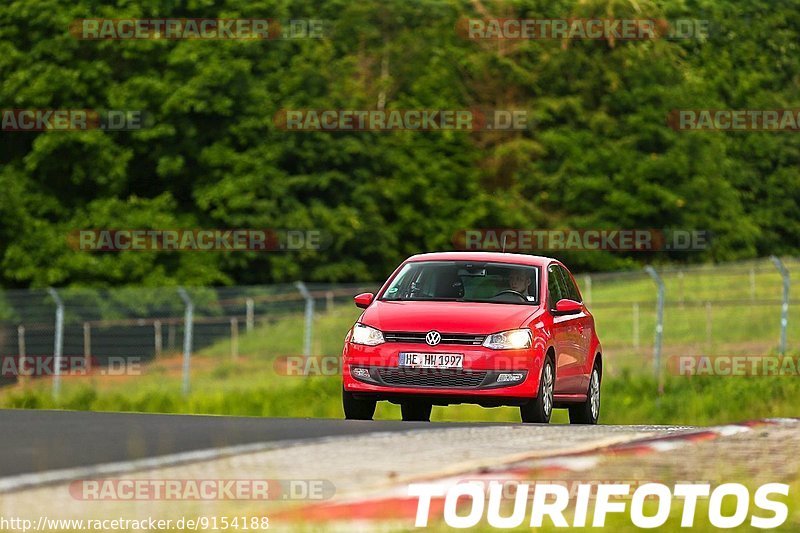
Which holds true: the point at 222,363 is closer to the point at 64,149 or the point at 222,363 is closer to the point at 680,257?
the point at 64,149

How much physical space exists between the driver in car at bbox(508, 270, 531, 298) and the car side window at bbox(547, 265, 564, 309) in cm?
20

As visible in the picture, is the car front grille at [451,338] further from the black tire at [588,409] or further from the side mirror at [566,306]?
the black tire at [588,409]

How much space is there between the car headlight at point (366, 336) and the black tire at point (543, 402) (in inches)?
54.0

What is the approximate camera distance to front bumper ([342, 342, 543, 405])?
1494cm

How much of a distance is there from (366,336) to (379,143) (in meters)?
46.2

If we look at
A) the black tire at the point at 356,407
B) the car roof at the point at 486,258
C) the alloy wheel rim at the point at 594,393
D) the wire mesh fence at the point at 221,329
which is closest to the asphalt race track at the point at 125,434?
the black tire at the point at 356,407

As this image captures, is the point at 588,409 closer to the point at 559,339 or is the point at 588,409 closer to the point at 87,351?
the point at 559,339

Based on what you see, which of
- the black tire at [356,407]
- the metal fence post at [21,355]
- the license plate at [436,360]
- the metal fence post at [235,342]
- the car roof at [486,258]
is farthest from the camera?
the metal fence post at [235,342]

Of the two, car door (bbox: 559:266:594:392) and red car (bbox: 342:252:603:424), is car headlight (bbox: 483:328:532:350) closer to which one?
red car (bbox: 342:252:603:424)

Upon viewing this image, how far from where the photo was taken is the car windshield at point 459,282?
16.1 metres

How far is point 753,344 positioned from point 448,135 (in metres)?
26.1

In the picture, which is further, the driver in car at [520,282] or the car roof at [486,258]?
the car roof at [486,258]

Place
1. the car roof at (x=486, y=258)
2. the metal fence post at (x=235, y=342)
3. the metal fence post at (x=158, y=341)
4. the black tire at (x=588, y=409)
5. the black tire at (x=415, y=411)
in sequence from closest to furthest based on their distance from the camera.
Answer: the car roof at (x=486, y=258) → the black tire at (x=588, y=409) → the black tire at (x=415, y=411) → the metal fence post at (x=158, y=341) → the metal fence post at (x=235, y=342)

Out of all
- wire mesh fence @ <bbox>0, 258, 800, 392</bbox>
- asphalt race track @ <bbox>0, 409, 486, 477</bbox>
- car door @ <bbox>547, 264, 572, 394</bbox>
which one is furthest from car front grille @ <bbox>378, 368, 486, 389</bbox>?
wire mesh fence @ <bbox>0, 258, 800, 392</bbox>
